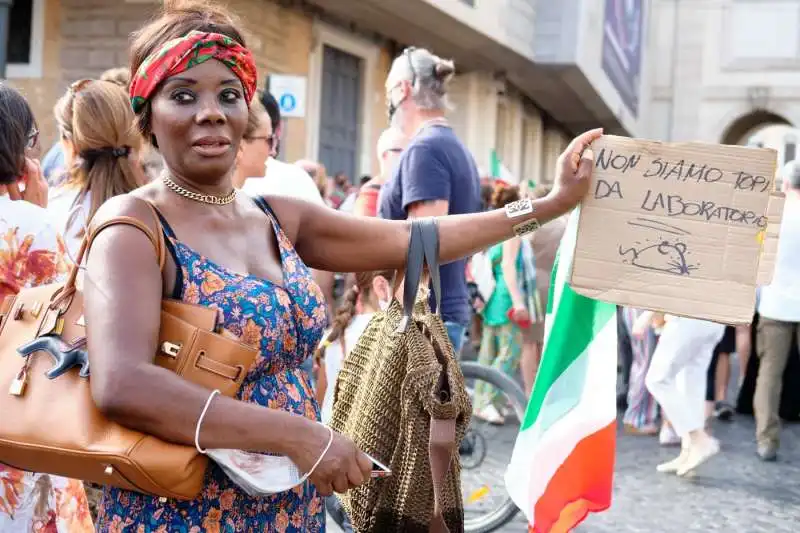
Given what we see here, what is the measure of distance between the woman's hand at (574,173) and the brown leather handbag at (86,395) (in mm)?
958

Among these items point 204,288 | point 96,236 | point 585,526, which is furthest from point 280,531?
point 585,526

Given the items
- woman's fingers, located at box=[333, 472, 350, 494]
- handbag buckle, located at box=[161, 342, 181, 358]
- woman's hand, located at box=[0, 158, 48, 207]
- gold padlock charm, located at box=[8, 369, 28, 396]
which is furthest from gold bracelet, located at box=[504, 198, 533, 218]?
woman's hand, located at box=[0, 158, 48, 207]

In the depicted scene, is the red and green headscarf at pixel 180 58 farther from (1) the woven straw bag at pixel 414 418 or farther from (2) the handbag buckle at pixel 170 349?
(1) the woven straw bag at pixel 414 418

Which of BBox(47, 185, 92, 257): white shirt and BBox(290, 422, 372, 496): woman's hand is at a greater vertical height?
BBox(47, 185, 92, 257): white shirt

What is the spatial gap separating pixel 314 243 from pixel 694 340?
5.29m

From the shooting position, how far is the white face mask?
2.19 m

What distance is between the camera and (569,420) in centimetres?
316

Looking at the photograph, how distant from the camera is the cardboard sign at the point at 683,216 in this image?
2.88 meters

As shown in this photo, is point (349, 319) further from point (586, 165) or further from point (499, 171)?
point (499, 171)

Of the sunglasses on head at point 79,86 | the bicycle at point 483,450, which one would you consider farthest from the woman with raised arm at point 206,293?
the bicycle at point 483,450

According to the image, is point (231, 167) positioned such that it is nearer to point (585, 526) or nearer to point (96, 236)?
point (96, 236)

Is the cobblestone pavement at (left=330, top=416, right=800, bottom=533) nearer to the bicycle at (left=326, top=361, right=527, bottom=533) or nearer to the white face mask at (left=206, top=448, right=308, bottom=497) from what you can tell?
the bicycle at (left=326, top=361, right=527, bottom=533)

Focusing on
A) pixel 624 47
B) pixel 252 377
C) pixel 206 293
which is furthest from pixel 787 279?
pixel 624 47

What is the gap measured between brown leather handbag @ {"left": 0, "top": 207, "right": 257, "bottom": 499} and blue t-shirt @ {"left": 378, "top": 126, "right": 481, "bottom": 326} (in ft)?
8.47
